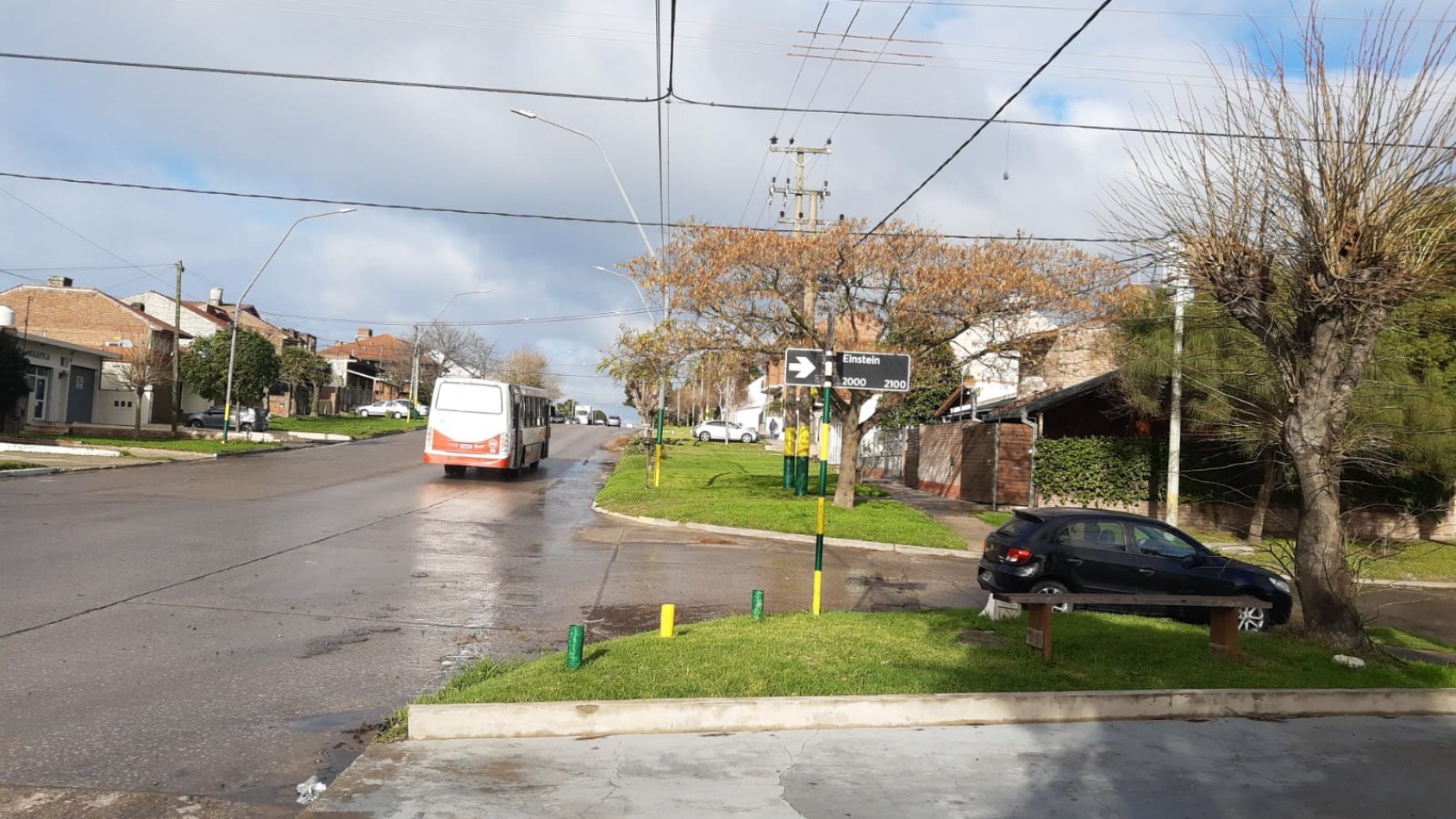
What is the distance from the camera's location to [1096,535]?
12.2 meters

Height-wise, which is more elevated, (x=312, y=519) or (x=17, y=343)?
(x=17, y=343)

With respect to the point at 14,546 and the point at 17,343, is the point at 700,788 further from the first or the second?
the point at 17,343

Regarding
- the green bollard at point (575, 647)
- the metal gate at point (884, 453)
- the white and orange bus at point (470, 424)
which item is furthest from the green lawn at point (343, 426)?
the green bollard at point (575, 647)

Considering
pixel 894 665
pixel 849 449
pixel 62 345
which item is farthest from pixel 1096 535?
pixel 62 345

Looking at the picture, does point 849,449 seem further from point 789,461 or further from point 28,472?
point 28,472

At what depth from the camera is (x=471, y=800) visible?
17.1ft

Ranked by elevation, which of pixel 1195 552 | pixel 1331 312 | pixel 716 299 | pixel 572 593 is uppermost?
pixel 716 299

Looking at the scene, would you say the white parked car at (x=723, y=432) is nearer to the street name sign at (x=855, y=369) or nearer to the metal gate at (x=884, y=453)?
the metal gate at (x=884, y=453)

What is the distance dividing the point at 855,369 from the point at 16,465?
22953 mm

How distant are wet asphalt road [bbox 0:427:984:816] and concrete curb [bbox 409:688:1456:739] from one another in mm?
873

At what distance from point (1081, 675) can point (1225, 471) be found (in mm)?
20770

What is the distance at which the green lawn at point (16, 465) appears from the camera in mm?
24188

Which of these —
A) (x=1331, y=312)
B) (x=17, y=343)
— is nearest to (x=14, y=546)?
(x=1331, y=312)

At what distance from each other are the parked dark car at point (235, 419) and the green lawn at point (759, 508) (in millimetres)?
23224
